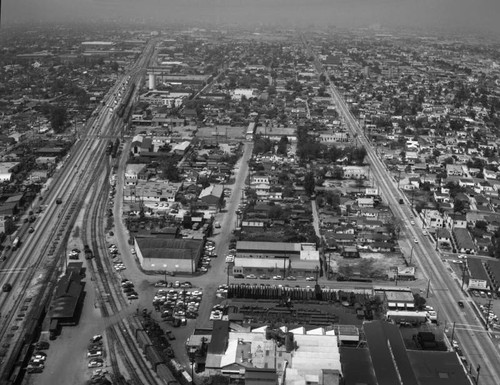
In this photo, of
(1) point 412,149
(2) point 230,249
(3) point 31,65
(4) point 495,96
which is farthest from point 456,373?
(3) point 31,65

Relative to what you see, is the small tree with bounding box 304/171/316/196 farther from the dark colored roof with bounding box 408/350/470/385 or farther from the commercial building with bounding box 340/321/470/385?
the dark colored roof with bounding box 408/350/470/385

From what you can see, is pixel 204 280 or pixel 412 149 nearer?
pixel 204 280

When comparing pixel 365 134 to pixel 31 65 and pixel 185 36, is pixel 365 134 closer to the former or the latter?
pixel 31 65

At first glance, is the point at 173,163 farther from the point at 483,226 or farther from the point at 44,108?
the point at 44,108

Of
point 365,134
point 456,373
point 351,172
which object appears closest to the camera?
point 456,373

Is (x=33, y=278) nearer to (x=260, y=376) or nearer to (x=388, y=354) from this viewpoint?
(x=260, y=376)

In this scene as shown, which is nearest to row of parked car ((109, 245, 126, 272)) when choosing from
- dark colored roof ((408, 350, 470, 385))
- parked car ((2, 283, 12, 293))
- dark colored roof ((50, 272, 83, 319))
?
dark colored roof ((50, 272, 83, 319))

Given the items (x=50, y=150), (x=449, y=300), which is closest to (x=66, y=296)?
(x=449, y=300)

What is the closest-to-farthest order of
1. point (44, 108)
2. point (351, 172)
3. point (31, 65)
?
1. point (351, 172)
2. point (44, 108)
3. point (31, 65)

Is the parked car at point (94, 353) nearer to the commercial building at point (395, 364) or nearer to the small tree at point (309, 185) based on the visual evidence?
the commercial building at point (395, 364)
